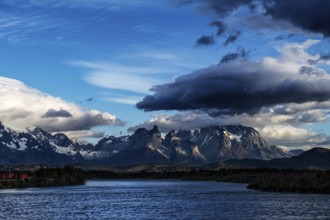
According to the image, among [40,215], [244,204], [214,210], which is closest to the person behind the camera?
[40,215]

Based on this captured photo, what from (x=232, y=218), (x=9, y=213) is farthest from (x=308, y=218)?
(x=9, y=213)

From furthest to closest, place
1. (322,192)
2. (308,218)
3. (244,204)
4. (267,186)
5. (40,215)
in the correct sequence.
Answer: (267,186) < (322,192) < (244,204) < (40,215) < (308,218)

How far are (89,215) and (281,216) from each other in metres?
34.4

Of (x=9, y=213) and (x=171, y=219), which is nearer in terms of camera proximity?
(x=171, y=219)

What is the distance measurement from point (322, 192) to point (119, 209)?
236 feet

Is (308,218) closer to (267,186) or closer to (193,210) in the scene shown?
(193,210)

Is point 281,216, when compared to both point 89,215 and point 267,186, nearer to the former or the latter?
point 89,215

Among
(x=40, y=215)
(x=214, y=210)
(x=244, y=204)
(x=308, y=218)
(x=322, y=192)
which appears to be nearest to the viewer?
(x=308, y=218)

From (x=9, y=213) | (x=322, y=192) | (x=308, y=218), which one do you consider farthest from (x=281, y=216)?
(x=322, y=192)

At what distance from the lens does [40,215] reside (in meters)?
103

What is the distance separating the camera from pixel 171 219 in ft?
309

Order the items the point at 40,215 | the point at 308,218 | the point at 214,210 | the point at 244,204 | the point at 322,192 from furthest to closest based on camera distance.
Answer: the point at 322,192, the point at 244,204, the point at 214,210, the point at 40,215, the point at 308,218

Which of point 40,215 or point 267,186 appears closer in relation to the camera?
point 40,215

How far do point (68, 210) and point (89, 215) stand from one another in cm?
1250
